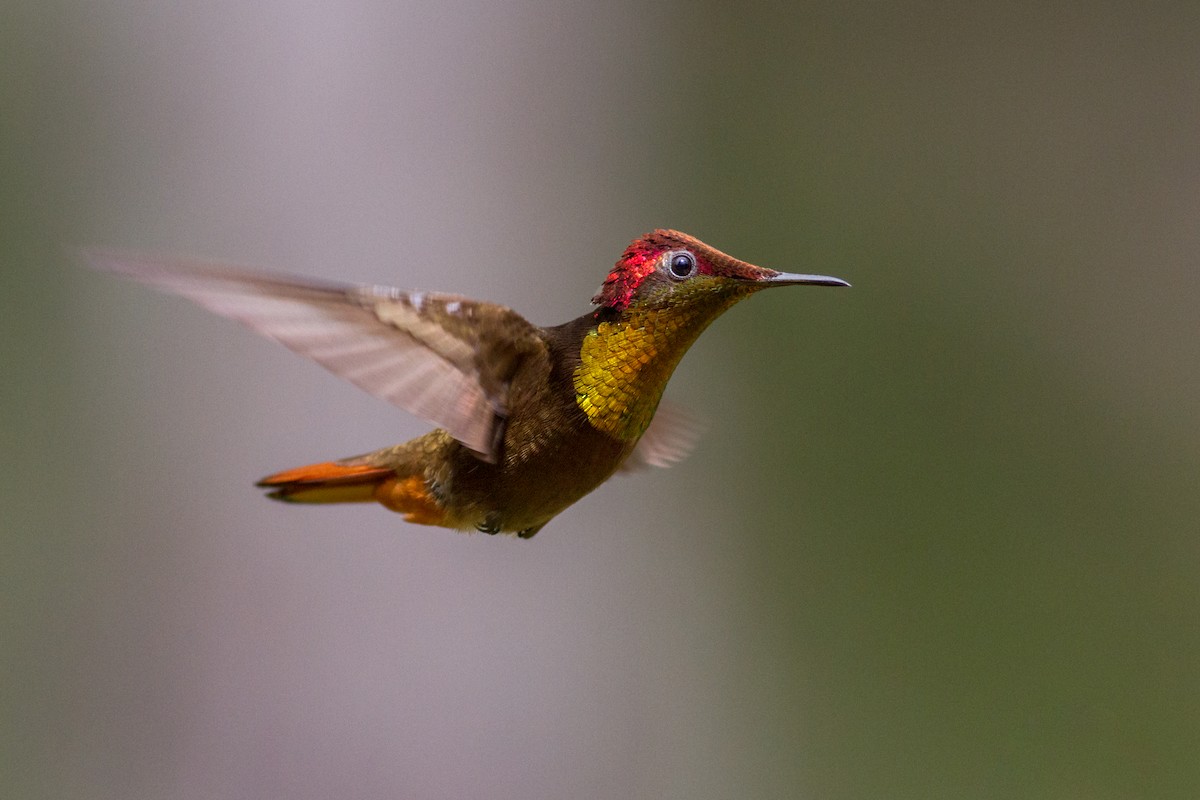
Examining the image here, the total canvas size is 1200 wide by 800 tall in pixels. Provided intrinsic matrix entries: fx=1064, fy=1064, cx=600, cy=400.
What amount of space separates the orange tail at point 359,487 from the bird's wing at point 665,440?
0.48ft

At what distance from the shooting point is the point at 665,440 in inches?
26.4

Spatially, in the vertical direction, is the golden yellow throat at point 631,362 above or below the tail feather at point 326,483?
above

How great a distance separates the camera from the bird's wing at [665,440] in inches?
26.2

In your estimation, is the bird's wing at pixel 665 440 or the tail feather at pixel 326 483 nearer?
the tail feather at pixel 326 483

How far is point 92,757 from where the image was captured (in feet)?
4.38

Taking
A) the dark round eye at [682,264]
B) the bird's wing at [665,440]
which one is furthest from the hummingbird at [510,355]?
the bird's wing at [665,440]

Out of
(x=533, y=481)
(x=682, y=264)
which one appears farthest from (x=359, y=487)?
(x=682, y=264)

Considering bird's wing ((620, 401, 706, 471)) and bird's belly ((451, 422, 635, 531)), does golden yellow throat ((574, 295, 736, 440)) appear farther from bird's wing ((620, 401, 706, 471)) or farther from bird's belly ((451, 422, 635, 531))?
bird's wing ((620, 401, 706, 471))

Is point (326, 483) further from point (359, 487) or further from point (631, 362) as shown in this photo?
point (631, 362)

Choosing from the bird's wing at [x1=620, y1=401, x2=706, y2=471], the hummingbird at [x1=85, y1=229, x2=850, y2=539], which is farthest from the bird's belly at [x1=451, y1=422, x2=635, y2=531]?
the bird's wing at [x1=620, y1=401, x2=706, y2=471]

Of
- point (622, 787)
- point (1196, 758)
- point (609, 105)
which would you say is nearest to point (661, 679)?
point (622, 787)

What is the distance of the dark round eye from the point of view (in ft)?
1.44

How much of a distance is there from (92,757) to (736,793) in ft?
3.13

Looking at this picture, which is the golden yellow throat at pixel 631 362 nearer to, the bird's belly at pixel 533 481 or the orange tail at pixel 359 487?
the bird's belly at pixel 533 481
